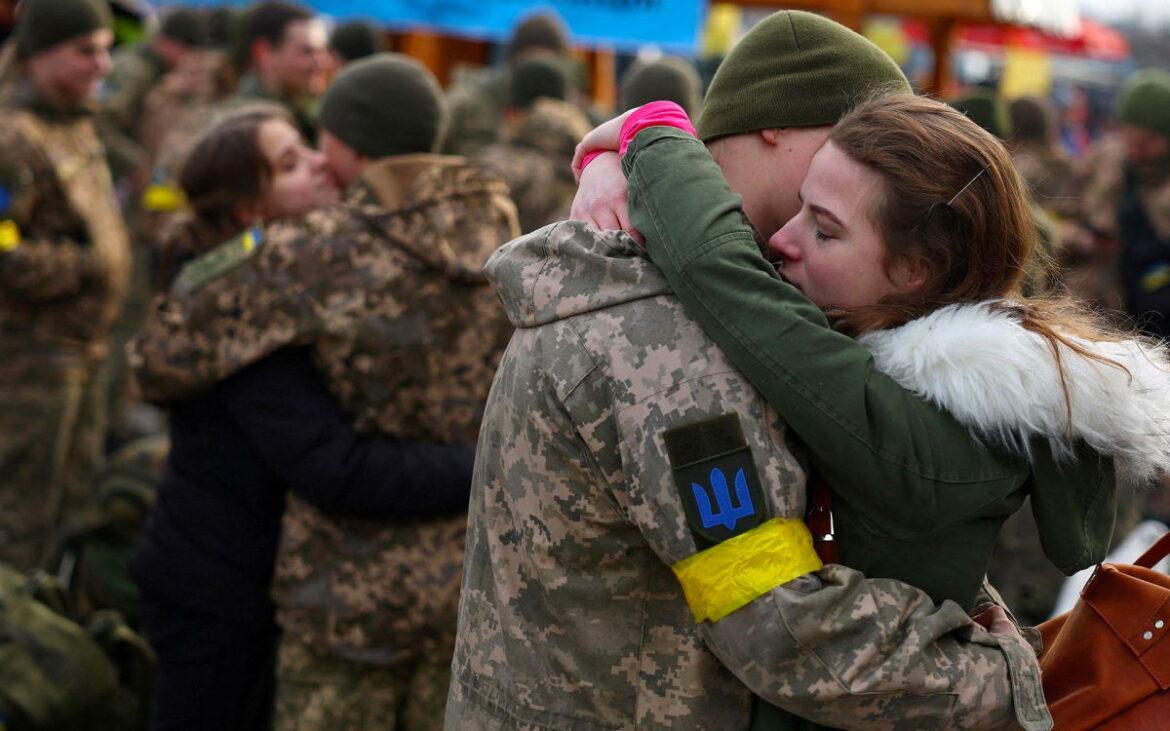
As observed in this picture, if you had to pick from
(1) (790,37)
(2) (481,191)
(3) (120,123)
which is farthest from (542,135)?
(1) (790,37)

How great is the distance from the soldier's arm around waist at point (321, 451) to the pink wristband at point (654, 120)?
1.33 metres

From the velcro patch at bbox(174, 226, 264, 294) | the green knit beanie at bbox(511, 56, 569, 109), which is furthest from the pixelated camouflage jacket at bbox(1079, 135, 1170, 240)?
the velcro patch at bbox(174, 226, 264, 294)

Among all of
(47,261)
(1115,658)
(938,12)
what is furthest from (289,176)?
(938,12)

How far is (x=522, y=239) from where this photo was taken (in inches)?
66.4

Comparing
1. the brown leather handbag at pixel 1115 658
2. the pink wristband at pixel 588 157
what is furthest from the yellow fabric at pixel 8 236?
the brown leather handbag at pixel 1115 658

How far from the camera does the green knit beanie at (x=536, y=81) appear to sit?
7441 mm

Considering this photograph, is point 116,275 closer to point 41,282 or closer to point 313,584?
point 41,282

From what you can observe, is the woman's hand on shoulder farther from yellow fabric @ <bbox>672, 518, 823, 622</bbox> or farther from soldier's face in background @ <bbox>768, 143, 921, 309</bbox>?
yellow fabric @ <bbox>672, 518, 823, 622</bbox>

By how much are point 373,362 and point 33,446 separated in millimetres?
2798

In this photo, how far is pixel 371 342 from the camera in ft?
9.52

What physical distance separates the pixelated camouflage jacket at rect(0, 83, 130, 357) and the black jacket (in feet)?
7.09

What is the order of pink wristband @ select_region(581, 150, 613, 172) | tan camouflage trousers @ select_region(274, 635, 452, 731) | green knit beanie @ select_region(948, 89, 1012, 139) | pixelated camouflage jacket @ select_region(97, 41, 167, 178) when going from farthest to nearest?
pixelated camouflage jacket @ select_region(97, 41, 167, 178)
green knit beanie @ select_region(948, 89, 1012, 139)
tan camouflage trousers @ select_region(274, 635, 452, 731)
pink wristband @ select_region(581, 150, 613, 172)

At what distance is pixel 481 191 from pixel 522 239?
1.46 metres

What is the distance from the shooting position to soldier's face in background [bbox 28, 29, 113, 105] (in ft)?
16.7
